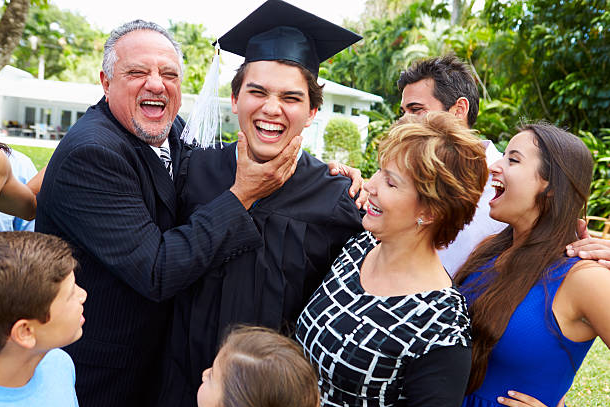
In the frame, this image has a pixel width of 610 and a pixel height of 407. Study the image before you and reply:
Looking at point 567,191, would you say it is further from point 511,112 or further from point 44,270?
point 511,112

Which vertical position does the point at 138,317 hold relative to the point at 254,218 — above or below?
below

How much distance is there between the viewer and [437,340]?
1496 millimetres

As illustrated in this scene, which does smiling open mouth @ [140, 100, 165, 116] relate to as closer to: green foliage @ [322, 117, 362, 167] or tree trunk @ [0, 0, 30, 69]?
tree trunk @ [0, 0, 30, 69]

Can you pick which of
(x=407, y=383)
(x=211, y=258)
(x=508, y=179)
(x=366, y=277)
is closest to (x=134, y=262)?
(x=211, y=258)

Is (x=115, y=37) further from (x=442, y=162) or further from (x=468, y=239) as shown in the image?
(x=468, y=239)

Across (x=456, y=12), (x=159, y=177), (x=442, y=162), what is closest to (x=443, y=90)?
(x=442, y=162)

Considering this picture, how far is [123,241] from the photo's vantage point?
1.77 meters

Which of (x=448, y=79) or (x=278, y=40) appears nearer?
(x=278, y=40)

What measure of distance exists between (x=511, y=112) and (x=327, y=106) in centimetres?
924

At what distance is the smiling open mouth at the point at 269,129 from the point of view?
206cm

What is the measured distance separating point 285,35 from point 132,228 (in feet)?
3.51

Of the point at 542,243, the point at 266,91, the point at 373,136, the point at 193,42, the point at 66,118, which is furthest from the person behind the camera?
the point at 193,42

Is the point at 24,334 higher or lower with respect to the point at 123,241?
lower

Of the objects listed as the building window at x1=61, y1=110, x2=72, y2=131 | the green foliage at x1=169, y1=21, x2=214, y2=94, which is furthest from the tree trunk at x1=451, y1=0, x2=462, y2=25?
the building window at x1=61, y1=110, x2=72, y2=131
